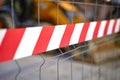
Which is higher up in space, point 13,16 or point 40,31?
point 13,16

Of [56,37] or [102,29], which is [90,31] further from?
[56,37]

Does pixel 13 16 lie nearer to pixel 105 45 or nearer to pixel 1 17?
pixel 1 17

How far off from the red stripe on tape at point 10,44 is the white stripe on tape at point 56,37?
349 millimetres

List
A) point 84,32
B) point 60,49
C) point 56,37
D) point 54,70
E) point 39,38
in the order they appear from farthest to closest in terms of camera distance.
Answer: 1. point 54,70
2. point 84,32
3. point 60,49
4. point 56,37
5. point 39,38

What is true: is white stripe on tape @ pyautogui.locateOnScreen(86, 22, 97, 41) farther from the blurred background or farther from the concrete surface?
the concrete surface

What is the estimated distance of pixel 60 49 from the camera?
2.09 meters

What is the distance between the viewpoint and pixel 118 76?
11.7 feet

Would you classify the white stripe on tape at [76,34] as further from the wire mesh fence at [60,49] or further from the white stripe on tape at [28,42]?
the white stripe on tape at [28,42]

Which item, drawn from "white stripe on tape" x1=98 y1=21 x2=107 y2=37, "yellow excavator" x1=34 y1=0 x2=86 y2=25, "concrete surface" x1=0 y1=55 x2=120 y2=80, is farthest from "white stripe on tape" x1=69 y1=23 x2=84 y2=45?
"white stripe on tape" x1=98 y1=21 x2=107 y2=37

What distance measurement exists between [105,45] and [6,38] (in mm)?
2304

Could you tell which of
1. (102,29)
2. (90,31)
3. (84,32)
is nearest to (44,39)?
(84,32)

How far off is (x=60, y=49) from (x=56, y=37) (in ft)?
1.02

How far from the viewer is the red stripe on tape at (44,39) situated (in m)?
1.61

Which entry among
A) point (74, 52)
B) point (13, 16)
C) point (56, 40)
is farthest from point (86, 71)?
point (13, 16)
